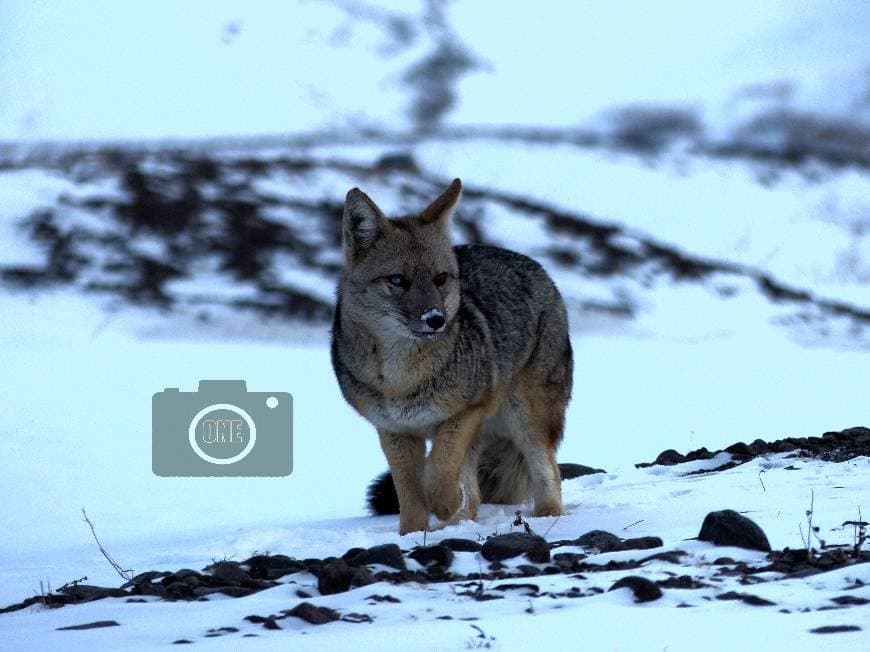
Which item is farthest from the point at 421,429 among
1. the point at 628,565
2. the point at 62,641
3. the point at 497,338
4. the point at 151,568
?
the point at 62,641

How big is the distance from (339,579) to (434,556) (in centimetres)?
64

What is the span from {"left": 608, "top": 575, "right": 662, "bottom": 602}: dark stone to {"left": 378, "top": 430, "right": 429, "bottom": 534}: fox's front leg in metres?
2.80

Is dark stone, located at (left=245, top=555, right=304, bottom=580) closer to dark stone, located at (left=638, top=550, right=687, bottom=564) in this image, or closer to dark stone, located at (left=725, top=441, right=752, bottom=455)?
dark stone, located at (left=638, top=550, right=687, bottom=564)

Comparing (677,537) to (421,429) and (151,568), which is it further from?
(151,568)

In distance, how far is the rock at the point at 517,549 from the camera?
18.9ft

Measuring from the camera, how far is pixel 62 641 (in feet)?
14.9

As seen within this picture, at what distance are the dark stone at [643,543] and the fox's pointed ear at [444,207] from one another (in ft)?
8.14

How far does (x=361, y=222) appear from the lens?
745 centimetres

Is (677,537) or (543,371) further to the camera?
(543,371)

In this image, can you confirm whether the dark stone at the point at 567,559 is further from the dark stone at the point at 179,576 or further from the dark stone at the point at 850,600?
the dark stone at the point at 179,576

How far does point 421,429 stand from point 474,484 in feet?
2.47

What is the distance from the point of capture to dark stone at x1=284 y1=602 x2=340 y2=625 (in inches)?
184

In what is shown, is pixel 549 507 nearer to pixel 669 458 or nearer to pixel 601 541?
pixel 601 541

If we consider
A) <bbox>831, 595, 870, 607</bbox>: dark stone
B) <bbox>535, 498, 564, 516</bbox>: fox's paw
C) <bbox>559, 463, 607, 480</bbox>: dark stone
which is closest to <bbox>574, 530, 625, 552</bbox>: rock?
<bbox>831, 595, 870, 607</bbox>: dark stone
